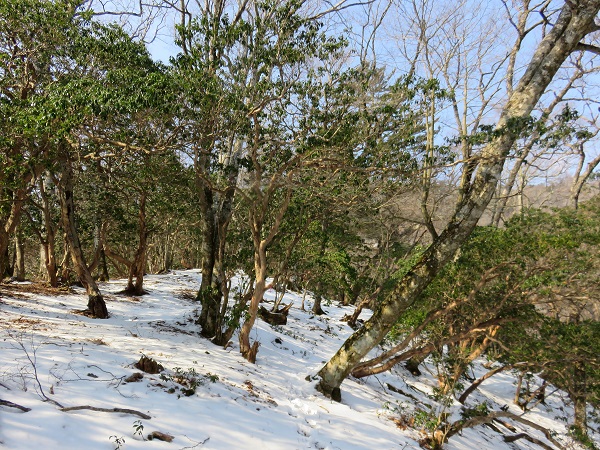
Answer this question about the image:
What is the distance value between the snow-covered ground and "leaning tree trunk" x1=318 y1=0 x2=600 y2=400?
154 cm

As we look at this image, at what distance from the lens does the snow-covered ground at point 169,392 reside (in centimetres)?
392

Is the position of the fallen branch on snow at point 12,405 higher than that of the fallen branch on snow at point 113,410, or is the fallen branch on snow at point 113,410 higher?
the fallen branch on snow at point 12,405

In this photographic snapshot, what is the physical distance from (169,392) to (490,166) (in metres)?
6.37

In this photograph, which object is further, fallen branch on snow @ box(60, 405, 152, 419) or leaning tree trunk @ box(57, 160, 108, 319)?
leaning tree trunk @ box(57, 160, 108, 319)

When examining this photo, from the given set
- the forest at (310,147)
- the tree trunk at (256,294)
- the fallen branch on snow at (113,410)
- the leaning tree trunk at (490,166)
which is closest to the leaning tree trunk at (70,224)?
the forest at (310,147)

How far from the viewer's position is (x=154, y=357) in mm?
6676

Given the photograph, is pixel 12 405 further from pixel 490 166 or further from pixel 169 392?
pixel 490 166

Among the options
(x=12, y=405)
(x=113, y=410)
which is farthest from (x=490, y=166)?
(x=12, y=405)

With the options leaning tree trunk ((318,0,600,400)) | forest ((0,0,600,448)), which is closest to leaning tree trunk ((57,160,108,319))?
forest ((0,0,600,448))

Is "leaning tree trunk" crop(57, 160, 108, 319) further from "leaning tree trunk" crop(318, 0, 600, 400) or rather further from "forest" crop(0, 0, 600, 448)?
"leaning tree trunk" crop(318, 0, 600, 400)

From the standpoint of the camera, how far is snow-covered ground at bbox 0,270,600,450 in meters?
3.92

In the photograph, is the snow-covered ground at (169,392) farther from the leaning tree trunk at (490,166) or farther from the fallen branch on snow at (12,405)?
the leaning tree trunk at (490,166)

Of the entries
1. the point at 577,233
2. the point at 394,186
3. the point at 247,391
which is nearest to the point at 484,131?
the point at 394,186

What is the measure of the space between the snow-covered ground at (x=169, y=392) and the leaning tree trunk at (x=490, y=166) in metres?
1.54
